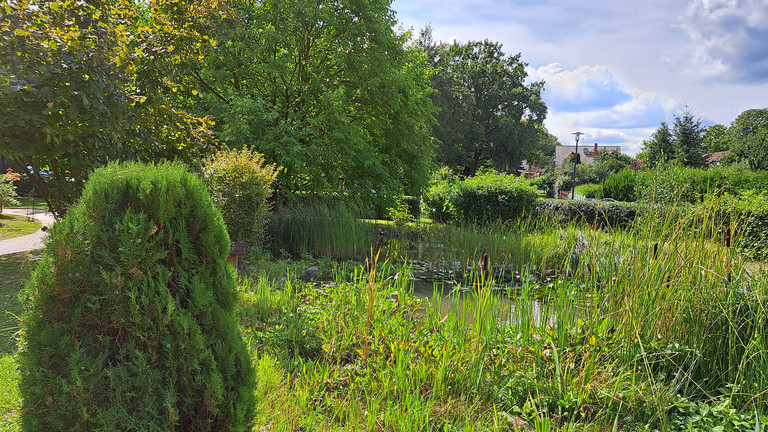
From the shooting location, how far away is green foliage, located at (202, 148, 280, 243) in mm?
6402

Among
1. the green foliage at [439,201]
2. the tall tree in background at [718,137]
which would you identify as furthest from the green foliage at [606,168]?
the green foliage at [439,201]

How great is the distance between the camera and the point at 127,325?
1.45 metres

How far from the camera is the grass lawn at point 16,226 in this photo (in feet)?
29.7

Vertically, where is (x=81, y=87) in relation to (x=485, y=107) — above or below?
below

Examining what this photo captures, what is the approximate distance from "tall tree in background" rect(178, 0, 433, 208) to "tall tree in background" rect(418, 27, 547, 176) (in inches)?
684

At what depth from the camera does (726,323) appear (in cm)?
264

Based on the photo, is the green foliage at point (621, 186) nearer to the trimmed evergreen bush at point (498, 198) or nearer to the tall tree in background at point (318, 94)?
the trimmed evergreen bush at point (498, 198)

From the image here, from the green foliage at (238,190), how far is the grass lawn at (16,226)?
18.4 ft

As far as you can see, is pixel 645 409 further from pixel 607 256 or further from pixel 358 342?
pixel 358 342

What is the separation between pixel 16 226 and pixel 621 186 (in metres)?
24.1

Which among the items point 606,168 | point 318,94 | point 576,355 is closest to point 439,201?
point 318,94

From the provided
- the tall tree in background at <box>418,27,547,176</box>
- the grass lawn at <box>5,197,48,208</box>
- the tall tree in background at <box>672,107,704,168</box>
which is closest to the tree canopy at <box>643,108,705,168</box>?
the tall tree in background at <box>672,107,704,168</box>

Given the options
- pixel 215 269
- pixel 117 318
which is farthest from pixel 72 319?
pixel 215 269

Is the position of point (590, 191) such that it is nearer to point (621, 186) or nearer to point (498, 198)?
point (621, 186)
